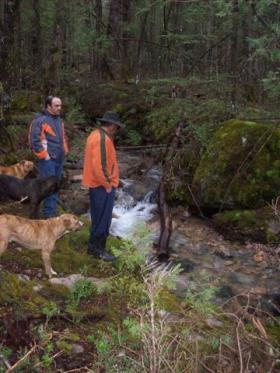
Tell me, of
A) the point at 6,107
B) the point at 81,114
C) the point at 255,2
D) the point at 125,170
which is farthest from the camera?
the point at 81,114

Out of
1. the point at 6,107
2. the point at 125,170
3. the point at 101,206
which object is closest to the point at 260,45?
the point at 101,206

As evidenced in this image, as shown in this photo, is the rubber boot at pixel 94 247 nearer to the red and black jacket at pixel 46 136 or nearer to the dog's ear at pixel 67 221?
the dog's ear at pixel 67 221

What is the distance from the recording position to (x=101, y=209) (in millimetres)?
7656

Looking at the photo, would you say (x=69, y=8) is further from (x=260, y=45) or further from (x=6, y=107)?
(x=260, y=45)

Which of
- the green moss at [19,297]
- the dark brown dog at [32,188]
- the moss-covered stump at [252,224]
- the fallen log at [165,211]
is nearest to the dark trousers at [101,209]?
the dark brown dog at [32,188]

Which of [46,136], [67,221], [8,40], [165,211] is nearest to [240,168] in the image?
[165,211]

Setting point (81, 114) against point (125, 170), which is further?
point (81, 114)

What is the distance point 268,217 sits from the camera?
10828 mm

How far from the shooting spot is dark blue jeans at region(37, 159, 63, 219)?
357 inches

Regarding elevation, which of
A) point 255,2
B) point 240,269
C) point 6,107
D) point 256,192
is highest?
point 255,2

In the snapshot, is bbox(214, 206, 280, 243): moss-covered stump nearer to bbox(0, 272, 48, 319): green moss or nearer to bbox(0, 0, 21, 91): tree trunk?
bbox(0, 0, 21, 91): tree trunk

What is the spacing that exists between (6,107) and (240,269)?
6.38 meters

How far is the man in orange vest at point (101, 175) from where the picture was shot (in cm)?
737

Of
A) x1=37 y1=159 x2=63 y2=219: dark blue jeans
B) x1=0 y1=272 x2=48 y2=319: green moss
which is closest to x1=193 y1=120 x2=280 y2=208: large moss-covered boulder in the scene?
x1=37 y1=159 x2=63 y2=219: dark blue jeans
